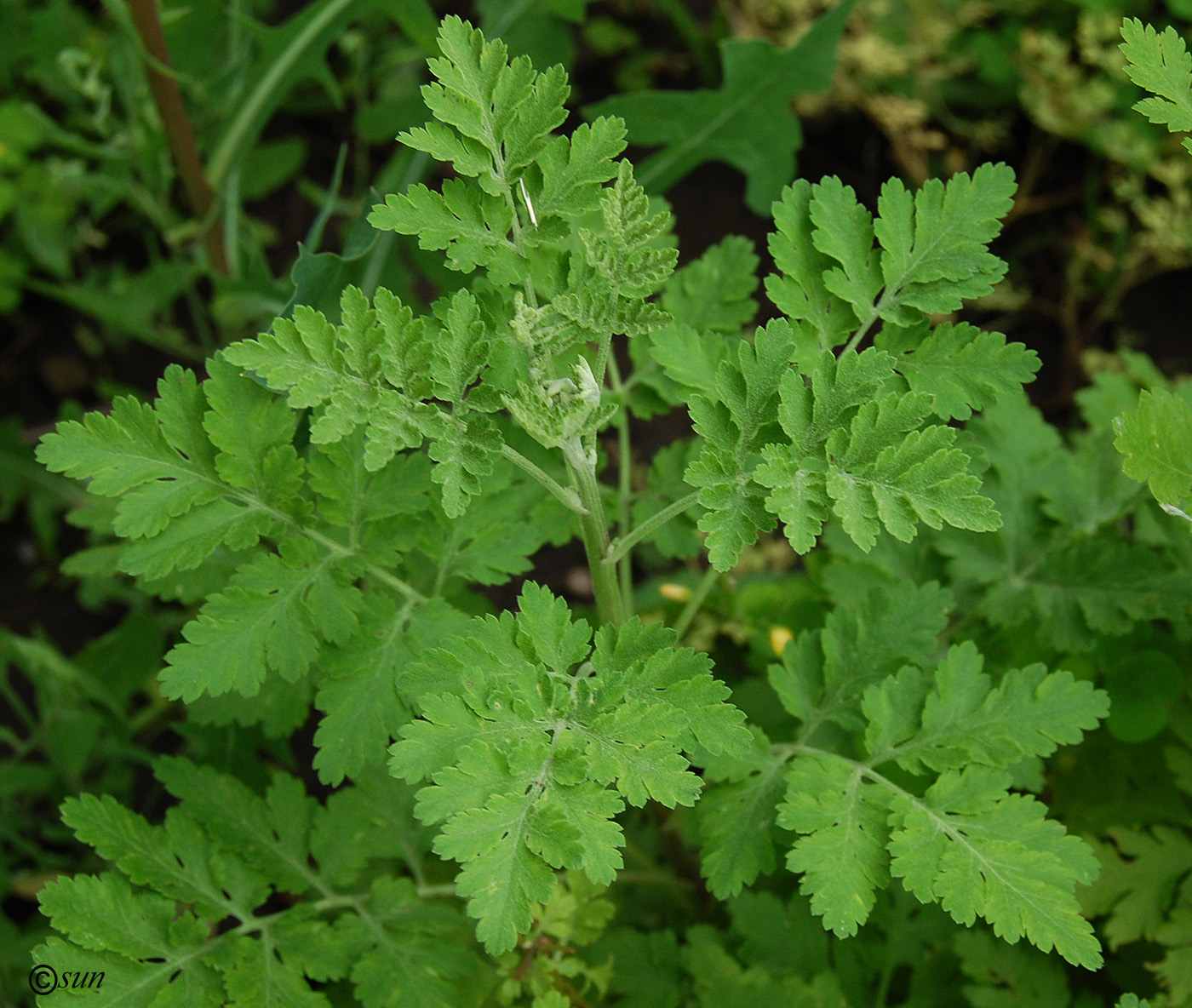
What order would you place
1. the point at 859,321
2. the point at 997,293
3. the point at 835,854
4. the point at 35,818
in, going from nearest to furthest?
the point at 835,854, the point at 859,321, the point at 35,818, the point at 997,293

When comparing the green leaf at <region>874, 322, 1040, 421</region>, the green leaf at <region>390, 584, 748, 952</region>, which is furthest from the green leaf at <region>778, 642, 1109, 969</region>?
the green leaf at <region>874, 322, 1040, 421</region>

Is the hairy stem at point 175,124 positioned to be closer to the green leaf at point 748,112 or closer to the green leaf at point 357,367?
the green leaf at point 748,112

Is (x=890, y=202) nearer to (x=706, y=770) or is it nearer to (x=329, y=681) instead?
(x=706, y=770)

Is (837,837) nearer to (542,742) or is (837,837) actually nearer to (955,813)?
(955,813)

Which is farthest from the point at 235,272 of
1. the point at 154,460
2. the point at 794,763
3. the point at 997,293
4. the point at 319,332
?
the point at 997,293

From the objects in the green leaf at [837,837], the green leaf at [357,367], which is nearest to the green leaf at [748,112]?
the green leaf at [357,367]

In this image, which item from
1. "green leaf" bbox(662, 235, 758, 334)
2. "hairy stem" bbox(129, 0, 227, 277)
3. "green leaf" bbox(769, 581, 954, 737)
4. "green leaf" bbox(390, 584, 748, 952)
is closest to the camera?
"green leaf" bbox(390, 584, 748, 952)

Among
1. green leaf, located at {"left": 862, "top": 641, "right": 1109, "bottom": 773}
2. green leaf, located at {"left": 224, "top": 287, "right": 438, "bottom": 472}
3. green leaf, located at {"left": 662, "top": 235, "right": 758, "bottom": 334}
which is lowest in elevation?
green leaf, located at {"left": 862, "top": 641, "right": 1109, "bottom": 773}

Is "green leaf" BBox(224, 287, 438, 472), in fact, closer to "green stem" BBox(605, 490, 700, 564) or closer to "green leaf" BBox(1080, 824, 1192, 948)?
"green stem" BBox(605, 490, 700, 564)
